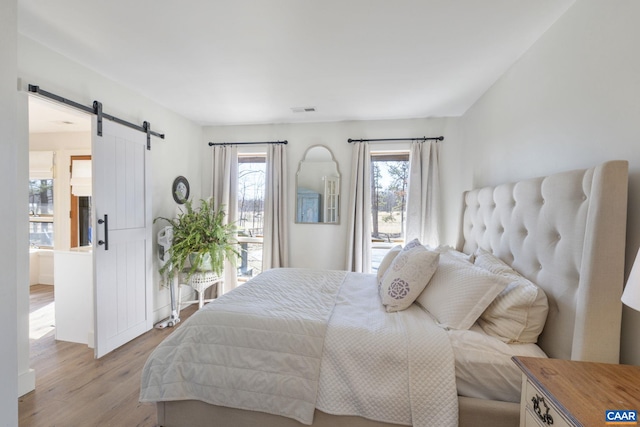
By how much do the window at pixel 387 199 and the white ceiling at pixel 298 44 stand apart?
825mm

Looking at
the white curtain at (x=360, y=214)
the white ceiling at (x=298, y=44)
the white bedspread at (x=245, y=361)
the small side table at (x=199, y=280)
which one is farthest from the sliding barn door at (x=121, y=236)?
the white curtain at (x=360, y=214)

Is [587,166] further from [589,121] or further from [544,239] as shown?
[544,239]

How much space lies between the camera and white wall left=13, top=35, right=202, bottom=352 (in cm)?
188

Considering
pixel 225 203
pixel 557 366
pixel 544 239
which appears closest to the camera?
pixel 557 366

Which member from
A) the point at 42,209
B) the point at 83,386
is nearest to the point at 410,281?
the point at 83,386

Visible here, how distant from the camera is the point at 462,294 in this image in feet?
4.64

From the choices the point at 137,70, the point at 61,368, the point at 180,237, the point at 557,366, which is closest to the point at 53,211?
the point at 180,237

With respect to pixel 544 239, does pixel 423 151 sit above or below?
above

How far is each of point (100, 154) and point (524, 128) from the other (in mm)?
3443

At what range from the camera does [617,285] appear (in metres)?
1.01

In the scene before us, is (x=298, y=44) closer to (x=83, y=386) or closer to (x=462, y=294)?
(x=462, y=294)

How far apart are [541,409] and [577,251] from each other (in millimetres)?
703

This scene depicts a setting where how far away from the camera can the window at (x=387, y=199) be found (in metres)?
3.37

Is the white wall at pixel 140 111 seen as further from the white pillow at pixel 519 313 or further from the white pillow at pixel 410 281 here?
the white pillow at pixel 519 313
